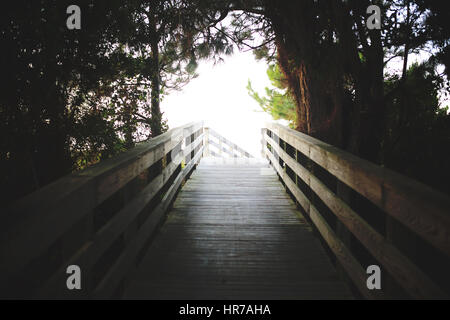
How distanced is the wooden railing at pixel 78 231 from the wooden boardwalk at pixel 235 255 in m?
0.25

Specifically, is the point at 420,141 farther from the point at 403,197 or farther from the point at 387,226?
the point at 403,197

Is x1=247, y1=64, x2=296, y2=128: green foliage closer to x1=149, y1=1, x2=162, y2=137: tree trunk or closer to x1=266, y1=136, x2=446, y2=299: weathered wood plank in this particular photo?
x1=149, y1=1, x2=162, y2=137: tree trunk

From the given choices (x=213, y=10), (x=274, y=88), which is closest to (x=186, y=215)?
(x=213, y=10)

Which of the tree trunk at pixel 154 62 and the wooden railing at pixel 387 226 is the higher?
the tree trunk at pixel 154 62

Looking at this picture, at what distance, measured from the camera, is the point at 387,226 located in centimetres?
179

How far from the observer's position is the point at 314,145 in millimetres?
3215

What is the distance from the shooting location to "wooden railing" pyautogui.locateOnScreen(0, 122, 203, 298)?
1.18 meters

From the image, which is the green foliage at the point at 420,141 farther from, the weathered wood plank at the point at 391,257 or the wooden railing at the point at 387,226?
the weathered wood plank at the point at 391,257

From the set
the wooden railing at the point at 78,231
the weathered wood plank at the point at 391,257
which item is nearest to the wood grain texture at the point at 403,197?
the weathered wood plank at the point at 391,257

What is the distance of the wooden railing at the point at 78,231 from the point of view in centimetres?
118

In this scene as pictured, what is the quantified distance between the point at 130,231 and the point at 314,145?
5.94ft

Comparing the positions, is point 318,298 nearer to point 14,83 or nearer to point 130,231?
point 130,231

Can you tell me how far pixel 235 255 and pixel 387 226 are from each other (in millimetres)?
1460

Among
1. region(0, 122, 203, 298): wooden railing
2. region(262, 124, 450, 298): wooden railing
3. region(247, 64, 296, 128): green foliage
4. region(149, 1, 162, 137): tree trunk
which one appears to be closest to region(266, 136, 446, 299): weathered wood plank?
region(262, 124, 450, 298): wooden railing
